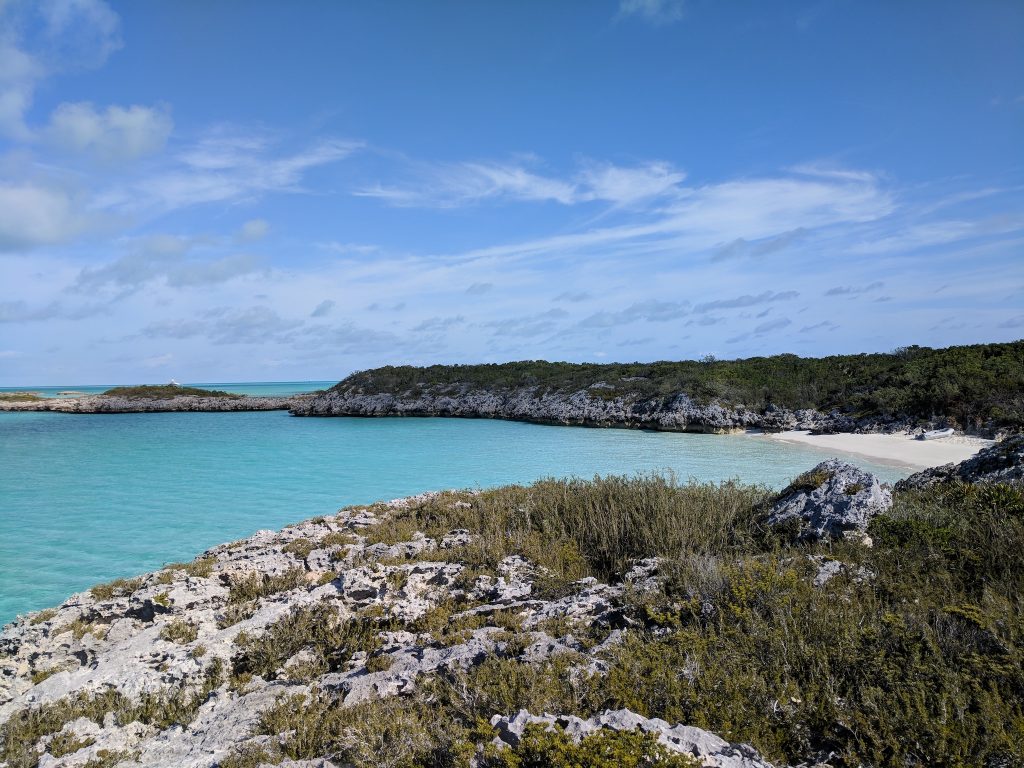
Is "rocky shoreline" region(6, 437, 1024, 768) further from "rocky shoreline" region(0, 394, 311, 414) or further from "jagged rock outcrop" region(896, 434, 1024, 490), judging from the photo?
"rocky shoreline" region(0, 394, 311, 414)

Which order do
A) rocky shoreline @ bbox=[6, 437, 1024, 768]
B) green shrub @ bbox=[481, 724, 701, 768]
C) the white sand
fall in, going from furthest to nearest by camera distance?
the white sand < rocky shoreline @ bbox=[6, 437, 1024, 768] < green shrub @ bbox=[481, 724, 701, 768]

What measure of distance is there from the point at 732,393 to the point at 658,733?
3609 centimetres

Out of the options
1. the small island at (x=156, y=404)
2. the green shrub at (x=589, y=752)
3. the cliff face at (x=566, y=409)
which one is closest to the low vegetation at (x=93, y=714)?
the green shrub at (x=589, y=752)

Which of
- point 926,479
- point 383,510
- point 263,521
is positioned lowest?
point 263,521

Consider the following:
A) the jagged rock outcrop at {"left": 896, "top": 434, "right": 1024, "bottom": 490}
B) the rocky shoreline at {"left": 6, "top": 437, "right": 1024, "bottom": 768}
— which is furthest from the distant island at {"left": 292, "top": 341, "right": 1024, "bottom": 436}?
the rocky shoreline at {"left": 6, "top": 437, "right": 1024, "bottom": 768}

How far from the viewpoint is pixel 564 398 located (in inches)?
1732

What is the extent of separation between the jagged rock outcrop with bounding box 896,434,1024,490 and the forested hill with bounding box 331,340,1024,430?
17985 millimetres

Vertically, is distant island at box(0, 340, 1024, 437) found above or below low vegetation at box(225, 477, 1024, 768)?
above

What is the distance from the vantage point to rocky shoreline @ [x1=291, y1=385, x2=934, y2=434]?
32.6 metres

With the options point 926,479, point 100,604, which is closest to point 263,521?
point 100,604

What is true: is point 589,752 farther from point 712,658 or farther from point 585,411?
point 585,411

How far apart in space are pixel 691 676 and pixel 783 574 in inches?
84.5

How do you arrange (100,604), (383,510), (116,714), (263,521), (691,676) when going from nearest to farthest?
1. (691,676)
2. (116,714)
3. (100,604)
4. (383,510)
5. (263,521)

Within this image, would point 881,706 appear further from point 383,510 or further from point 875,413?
point 875,413
